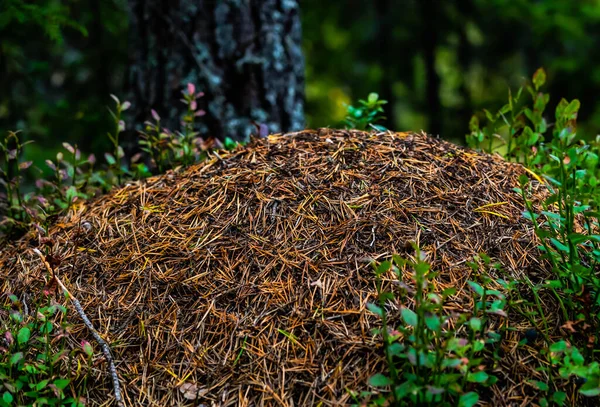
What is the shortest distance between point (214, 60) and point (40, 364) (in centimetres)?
226

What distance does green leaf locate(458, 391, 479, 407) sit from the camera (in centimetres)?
144

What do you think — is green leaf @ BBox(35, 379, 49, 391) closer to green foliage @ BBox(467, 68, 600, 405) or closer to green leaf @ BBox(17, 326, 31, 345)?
green leaf @ BBox(17, 326, 31, 345)

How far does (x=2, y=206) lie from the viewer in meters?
2.61

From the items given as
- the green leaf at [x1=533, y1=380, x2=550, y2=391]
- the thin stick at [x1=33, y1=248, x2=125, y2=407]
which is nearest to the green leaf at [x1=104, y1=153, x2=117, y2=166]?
the thin stick at [x1=33, y1=248, x2=125, y2=407]

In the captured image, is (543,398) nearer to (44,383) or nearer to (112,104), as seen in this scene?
(44,383)

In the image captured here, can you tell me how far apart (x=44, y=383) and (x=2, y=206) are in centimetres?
132

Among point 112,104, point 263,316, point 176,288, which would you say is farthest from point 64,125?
point 263,316

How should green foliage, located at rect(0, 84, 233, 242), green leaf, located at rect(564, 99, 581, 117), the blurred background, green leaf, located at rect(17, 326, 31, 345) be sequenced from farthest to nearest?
the blurred background
green foliage, located at rect(0, 84, 233, 242)
green leaf, located at rect(564, 99, 581, 117)
green leaf, located at rect(17, 326, 31, 345)

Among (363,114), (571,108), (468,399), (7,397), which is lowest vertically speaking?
(7,397)

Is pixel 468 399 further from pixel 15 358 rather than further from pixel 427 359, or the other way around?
pixel 15 358

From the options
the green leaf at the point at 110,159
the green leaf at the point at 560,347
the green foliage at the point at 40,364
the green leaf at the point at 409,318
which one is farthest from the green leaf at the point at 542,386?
the green leaf at the point at 110,159

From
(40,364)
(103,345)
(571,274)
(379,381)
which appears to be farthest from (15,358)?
(571,274)

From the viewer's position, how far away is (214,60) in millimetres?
3424

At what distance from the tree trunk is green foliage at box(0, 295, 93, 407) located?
187 centimetres
